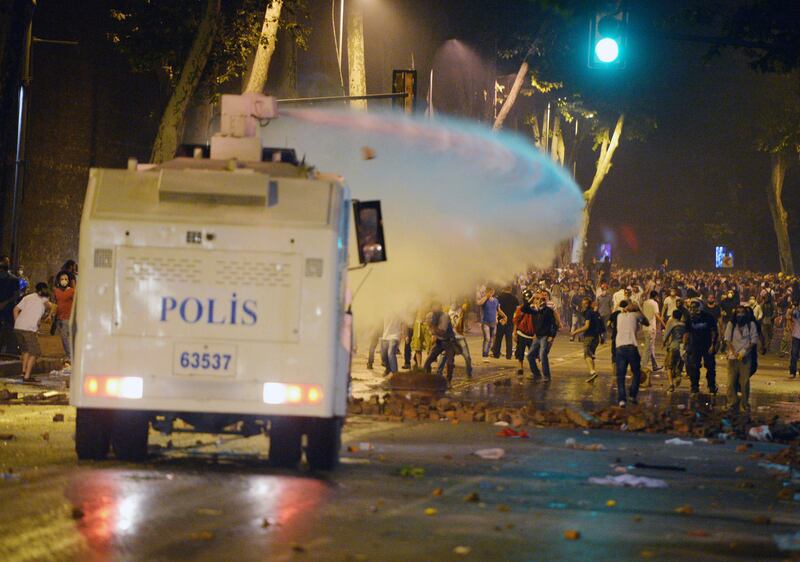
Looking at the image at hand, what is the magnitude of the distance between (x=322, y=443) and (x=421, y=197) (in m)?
23.6

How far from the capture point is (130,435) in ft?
38.2

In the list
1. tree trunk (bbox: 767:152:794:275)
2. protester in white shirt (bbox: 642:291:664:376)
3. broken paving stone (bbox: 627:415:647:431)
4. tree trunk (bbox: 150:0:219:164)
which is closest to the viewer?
broken paving stone (bbox: 627:415:647:431)

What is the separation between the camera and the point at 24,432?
1405cm

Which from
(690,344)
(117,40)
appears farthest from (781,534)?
(117,40)

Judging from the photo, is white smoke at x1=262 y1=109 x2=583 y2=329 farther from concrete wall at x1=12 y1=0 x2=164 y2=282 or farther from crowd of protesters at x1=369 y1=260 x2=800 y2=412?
concrete wall at x1=12 y1=0 x2=164 y2=282

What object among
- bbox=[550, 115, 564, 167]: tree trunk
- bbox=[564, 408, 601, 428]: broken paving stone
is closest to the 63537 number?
bbox=[564, 408, 601, 428]: broken paving stone

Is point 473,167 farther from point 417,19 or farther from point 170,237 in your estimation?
point 170,237

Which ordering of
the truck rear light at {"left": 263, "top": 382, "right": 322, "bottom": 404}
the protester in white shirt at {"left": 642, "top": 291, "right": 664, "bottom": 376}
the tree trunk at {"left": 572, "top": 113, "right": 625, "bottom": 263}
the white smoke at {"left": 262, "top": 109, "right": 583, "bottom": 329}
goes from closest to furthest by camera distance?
the truck rear light at {"left": 263, "top": 382, "right": 322, "bottom": 404} → the protester in white shirt at {"left": 642, "top": 291, "right": 664, "bottom": 376} → the white smoke at {"left": 262, "top": 109, "right": 583, "bottom": 329} → the tree trunk at {"left": 572, "top": 113, "right": 625, "bottom": 263}

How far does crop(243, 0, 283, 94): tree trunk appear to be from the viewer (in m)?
28.1

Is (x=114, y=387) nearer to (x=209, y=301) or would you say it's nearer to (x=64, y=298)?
(x=209, y=301)

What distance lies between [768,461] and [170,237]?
669cm

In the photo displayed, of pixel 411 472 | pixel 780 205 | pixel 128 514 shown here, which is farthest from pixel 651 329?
pixel 780 205

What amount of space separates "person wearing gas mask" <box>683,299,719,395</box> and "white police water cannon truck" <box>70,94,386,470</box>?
46.0 ft

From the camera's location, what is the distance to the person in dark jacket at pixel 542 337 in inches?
1006
